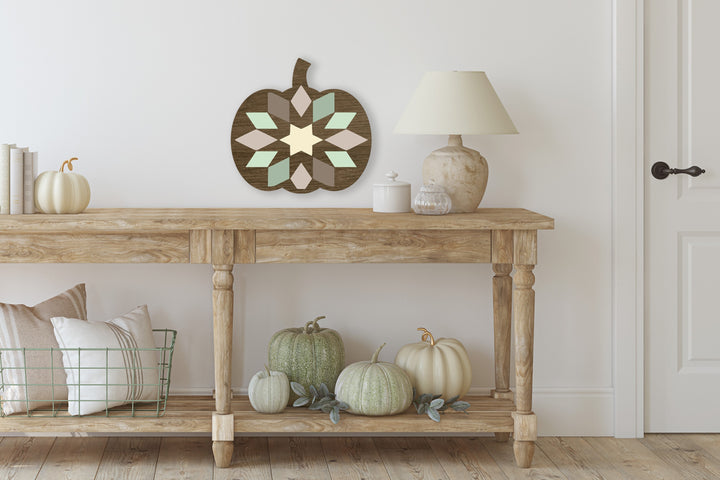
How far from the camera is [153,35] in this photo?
3045mm

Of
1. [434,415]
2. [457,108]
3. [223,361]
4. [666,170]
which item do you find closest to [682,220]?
[666,170]

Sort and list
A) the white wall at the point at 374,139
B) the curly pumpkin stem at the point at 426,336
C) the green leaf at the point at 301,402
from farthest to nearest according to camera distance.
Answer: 1. the white wall at the point at 374,139
2. the curly pumpkin stem at the point at 426,336
3. the green leaf at the point at 301,402

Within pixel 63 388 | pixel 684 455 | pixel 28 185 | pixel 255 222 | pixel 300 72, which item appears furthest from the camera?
pixel 300 72

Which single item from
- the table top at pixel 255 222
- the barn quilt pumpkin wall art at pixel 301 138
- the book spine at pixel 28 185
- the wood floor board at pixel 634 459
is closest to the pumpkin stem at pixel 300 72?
the barn quilt pumpkin wall art at pixel 301 138

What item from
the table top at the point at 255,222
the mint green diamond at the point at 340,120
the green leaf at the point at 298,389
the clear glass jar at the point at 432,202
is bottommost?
the green leaf at the point at 298,389

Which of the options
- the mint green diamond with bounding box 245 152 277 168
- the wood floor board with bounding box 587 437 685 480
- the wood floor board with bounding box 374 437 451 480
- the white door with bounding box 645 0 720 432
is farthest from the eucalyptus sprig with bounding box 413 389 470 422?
the mint green diamond with bounding box 245 152 277 168

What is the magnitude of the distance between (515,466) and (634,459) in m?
0.43

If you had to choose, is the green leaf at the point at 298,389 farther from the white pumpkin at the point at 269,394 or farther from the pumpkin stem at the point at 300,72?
the pumpkin stem at the point at 300,72

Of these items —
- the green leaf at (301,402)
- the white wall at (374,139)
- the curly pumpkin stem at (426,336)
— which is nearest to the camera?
the green leaf at (301,402)

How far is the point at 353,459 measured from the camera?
2.84 meters

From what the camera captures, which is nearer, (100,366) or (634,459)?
(100,366)

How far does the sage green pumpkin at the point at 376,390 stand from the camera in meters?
2.70

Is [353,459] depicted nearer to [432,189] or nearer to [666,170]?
[432,189]

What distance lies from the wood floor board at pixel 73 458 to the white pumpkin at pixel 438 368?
108cm
